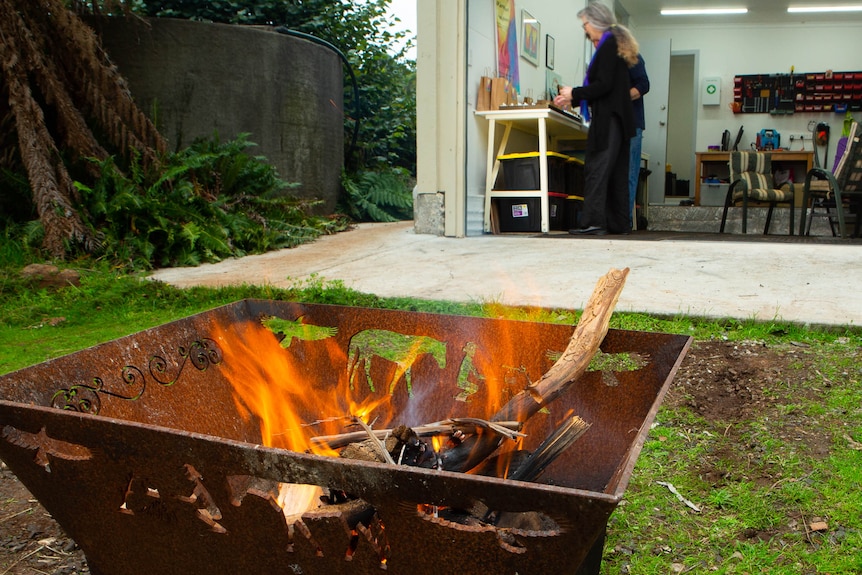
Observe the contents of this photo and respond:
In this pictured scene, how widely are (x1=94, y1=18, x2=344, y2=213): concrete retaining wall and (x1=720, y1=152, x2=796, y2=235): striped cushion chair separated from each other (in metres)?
5.05

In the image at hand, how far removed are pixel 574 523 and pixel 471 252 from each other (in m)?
4.53

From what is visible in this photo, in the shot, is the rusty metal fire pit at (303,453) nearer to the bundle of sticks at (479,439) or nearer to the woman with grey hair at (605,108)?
the bundle of sticks at (479,439)

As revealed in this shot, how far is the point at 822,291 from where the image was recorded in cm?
374

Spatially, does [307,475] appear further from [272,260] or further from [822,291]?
[272,260]

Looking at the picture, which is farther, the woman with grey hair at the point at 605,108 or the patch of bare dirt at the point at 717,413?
the woman with grey hair at the point at 605,108

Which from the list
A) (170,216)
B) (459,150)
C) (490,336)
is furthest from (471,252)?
(490,336)

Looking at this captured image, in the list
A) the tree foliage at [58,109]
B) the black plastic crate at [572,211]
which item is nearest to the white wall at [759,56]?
the black plastic crate at [572,211]

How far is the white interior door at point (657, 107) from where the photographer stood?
12070mm

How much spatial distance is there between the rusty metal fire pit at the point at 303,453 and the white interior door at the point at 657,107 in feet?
36.8

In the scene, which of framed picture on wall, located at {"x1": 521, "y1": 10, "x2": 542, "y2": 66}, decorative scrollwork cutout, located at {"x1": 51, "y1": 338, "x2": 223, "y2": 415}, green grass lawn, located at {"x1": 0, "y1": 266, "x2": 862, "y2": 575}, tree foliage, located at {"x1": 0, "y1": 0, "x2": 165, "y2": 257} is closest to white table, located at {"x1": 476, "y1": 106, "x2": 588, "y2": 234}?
framed picture on wall, located at {"x1": 521, "y1": 10, "x2": 542, "y2": 66}

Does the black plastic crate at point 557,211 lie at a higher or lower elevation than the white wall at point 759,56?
lower

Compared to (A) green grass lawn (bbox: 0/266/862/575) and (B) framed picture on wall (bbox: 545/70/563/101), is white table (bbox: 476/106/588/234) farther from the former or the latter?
(A) green grass lawn (bbox: 0/266/862/575)

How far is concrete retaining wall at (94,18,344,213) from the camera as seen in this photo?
22.6 ft

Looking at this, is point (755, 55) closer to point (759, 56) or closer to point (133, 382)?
point (759, 56)
